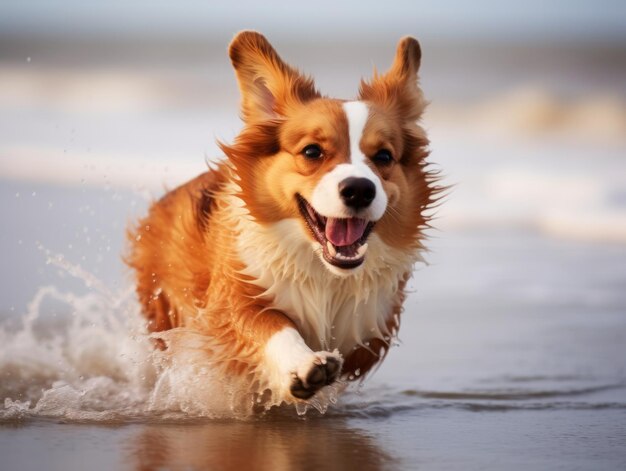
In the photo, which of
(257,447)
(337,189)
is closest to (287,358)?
(257,447)

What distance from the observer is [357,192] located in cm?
391

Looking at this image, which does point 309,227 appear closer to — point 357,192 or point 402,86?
point 357,192

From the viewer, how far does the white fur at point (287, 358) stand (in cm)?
387

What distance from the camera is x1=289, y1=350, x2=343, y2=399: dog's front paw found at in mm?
3848

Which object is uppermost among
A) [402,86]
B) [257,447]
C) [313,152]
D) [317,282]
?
[402,86]

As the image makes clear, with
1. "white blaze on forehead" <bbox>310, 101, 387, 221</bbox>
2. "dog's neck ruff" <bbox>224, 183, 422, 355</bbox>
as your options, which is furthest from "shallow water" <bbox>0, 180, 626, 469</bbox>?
"white blaze on forehead" <bbox>310, 101, 387, 221</bbox>

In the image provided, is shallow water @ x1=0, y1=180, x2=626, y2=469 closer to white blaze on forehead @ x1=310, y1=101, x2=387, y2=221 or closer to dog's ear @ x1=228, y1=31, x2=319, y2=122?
white blaze on forehead @ x1=310, y1=101, x2=387, y2=221

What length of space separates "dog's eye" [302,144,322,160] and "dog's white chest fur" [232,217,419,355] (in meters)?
0.27

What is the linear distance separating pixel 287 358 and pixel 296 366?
86 mm

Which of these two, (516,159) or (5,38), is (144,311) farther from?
(5,38)

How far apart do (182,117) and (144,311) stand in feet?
27.7

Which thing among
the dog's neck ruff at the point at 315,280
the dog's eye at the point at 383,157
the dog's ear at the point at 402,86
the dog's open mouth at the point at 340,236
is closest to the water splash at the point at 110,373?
the dog's neck ruff at the point at 315,280

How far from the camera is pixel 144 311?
5258mm

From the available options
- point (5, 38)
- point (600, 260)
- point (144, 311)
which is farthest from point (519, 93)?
point (144, 311)
